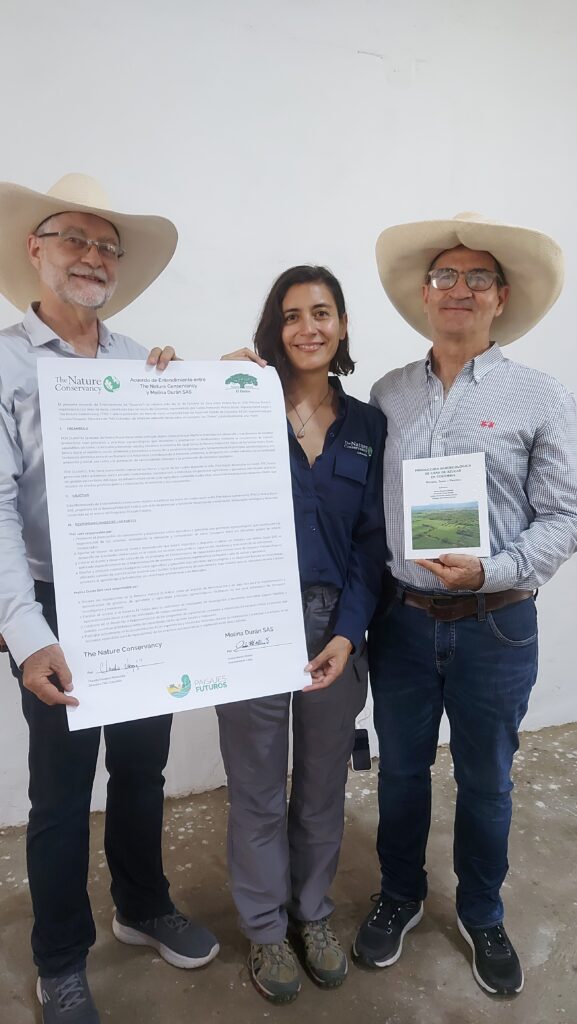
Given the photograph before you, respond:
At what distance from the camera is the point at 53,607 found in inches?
55.3

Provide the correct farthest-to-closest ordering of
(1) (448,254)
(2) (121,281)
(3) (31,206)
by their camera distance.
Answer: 1. (2) (121,281)
2. (1) (448,254)
3. (3) (31,206)

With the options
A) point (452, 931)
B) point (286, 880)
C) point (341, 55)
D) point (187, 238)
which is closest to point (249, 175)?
point (187, 238)

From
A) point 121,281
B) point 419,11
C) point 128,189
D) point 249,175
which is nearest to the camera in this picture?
point 121,281

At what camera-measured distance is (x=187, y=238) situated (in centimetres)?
230

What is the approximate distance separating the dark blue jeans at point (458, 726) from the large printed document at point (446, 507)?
0.71 ft

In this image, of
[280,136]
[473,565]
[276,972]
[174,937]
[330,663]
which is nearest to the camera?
[473,565]

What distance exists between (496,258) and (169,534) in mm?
1025

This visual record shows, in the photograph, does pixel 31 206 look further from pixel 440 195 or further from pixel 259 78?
pixel 440 195

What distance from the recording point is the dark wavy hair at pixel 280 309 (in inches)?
60.3

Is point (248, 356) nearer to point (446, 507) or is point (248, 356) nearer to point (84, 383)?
point (84, 383)

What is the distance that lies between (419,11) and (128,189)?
1374 mm
